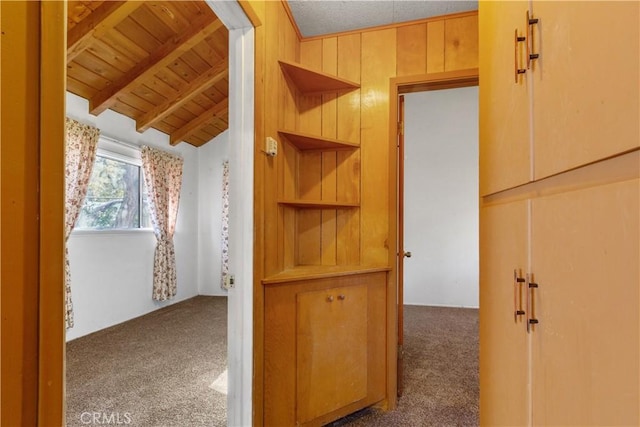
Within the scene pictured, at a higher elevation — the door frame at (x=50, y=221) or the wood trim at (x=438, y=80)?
the wood trim at (x=438, y=80)

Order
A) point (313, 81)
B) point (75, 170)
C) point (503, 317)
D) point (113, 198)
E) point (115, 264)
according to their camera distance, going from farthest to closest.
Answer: point (113, 198)
point (115, 264)
point (75, 170)
point (313, 81)
point (503, 317)

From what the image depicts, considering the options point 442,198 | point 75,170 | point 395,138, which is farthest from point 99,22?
point 442,198

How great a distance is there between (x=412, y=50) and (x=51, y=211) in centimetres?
202

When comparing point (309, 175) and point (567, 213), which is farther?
point (309, 175)

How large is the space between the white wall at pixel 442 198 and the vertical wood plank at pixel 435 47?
101 inches

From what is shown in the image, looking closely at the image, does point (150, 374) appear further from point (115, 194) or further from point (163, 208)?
point (163, 208)

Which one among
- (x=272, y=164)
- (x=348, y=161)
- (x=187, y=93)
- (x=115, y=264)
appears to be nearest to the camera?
(x=272, y=164)

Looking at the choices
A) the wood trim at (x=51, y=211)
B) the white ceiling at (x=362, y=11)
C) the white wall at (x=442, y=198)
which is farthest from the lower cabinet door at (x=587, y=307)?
the white wall at (x=442, y=198)

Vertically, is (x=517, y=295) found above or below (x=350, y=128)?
below

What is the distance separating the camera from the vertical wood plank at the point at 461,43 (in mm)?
1864

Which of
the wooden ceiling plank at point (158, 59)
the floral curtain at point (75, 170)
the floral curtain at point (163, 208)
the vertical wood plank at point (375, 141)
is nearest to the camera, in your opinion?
the vertical wood plank at point (375, 141)

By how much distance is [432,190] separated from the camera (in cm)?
437

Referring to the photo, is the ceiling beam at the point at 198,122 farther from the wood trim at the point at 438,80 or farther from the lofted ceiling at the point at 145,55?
the wood trim at the point at 438,80

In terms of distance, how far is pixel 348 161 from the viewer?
2029 mm
